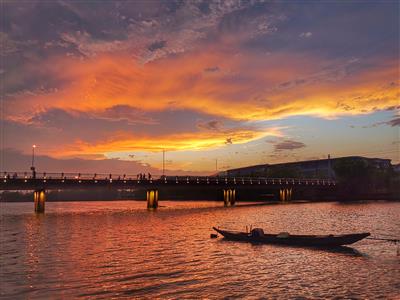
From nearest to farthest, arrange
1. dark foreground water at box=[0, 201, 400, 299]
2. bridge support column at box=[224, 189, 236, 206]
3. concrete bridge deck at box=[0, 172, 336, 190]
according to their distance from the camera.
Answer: dark foreground water at box=[0, 201, 400, 299] < concrete bridge deck at box=[0, 172, 336, 190] < bridge support column at box=[224, 189, 236, 206]

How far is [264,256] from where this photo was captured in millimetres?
41594

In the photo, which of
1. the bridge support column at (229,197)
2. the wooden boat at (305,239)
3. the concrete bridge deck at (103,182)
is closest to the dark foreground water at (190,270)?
the wooden boat at (305,239)

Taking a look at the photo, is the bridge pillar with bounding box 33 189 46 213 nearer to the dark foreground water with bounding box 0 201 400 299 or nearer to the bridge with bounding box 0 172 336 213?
the bridge with bounding box 0 172 336 213

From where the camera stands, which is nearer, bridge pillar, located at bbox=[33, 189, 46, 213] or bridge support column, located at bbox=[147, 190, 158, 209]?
bridge pillar, located at bbox=[33, 189, 46, 213]

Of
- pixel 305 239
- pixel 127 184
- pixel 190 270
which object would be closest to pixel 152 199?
pixel 127 184

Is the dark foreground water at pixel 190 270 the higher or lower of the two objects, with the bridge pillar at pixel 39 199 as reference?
lower

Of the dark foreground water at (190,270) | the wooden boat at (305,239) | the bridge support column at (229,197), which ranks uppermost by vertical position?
the bridge support column at (229,197)

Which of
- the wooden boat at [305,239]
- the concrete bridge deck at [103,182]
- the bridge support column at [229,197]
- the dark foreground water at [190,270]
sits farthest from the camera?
the bridge support column at [229,197]

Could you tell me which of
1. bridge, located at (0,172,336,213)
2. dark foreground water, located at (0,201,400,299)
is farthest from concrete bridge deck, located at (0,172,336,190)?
dark foreground water, located at (0,201,400,299)

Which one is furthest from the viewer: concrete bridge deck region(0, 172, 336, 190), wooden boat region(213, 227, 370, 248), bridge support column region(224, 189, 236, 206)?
bridge support column region(224, 189, 236, 206)

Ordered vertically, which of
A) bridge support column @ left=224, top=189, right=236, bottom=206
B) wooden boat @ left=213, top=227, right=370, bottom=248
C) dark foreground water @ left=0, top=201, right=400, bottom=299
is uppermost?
bridge support column @ left=224, top=189, right=236, bottom=206

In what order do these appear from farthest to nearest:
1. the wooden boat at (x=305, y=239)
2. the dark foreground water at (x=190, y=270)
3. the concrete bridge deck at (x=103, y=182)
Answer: the concrete bridge deck at (x=103, y=182), the wooden boat at (x=305, y=239), the dark foreground water at (x=190, y=270)

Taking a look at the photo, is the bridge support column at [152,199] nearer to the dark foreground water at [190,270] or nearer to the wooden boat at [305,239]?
the dark foreground water at [190,270]

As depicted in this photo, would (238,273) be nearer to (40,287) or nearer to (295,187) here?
(40,287)
